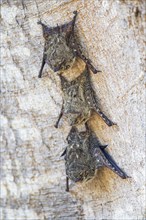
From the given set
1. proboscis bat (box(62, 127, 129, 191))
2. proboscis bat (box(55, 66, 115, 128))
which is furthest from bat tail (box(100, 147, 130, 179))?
proboscis bat (box(55, 66, 115, 128))

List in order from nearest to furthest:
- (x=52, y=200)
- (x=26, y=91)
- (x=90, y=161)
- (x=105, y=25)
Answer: (x=105, y=25) → (x=90, y=161) → (x=26, y=91) → (x=52, y=200)

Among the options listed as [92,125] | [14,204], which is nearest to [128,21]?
[92,125]

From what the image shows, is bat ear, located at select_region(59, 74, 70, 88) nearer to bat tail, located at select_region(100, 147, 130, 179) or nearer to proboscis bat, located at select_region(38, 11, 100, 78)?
proboscis bat, located at select_region(38, 11, 100, 78)

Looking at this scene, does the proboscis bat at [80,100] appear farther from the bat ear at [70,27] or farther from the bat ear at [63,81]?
the bat ear at [70,27]

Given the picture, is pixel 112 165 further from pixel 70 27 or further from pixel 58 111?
pixel 70 27

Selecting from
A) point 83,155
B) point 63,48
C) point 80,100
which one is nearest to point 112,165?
point 83,155

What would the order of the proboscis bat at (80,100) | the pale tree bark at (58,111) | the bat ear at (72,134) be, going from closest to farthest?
the pale tree bark at (58,111) → the proboscis bat at (80,100) → the bat ear at (72,134)

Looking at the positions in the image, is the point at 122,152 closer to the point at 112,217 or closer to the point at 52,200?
the point at 112,217

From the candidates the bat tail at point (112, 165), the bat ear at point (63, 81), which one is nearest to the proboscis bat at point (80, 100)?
the bat ear at point (63, 81)
